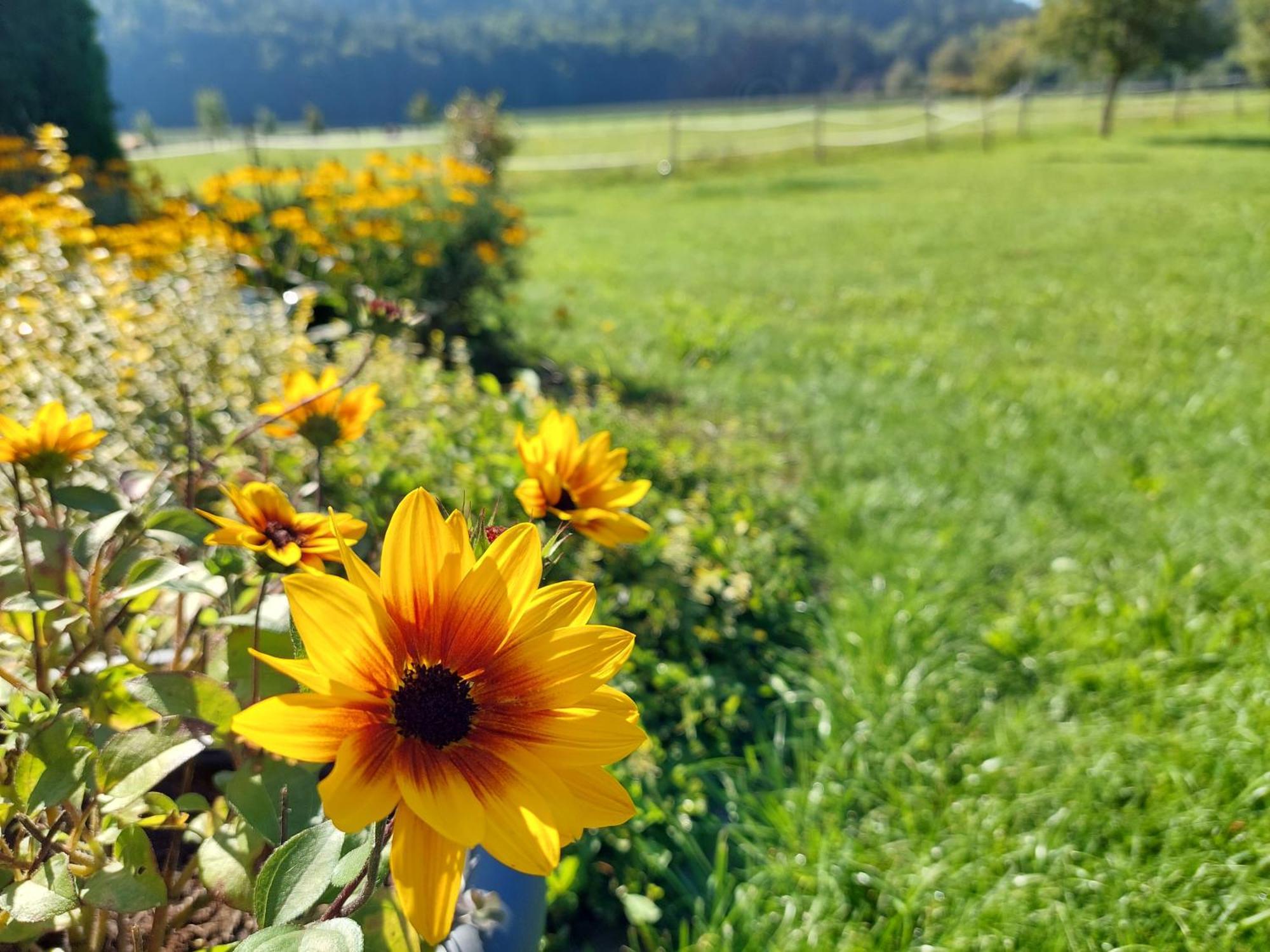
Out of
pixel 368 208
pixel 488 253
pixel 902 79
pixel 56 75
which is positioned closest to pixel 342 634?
pixel 488 253

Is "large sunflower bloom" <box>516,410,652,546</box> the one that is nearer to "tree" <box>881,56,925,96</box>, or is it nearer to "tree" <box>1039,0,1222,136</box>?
"tree" <box>1039,0,1222,136</box>

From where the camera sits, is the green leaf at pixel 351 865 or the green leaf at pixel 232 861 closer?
the green leaf at pixel 351 865

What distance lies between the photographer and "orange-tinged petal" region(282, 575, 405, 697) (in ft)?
1.71

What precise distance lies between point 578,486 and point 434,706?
1.28ft

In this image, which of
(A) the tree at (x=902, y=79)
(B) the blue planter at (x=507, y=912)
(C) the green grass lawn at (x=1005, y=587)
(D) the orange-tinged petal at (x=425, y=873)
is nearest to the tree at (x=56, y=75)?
(C) the green grass lawn at (x=1005, y=587)

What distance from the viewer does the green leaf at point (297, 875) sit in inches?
22.0

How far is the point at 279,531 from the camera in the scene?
843 mm

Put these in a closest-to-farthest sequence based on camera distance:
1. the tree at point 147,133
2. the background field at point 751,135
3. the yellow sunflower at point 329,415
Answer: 1. the yellow sunflower at point 329,415
2. the tree at point 147,133
3. the background field at point 751,135

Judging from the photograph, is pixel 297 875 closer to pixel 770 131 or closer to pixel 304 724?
pixel 304 724

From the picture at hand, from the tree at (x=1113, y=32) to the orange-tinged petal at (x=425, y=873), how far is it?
2183 centimetres

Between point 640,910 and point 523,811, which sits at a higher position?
point 523,811

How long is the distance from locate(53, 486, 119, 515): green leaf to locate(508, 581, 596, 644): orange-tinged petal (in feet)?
1.80

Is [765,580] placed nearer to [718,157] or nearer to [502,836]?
[502,836]

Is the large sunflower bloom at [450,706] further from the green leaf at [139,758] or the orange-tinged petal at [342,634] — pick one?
the green leaf at [139,758]
